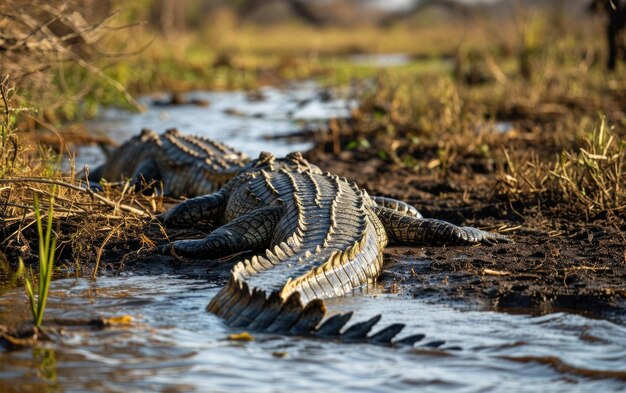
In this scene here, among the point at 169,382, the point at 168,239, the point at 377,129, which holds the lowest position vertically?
the point at 169,382

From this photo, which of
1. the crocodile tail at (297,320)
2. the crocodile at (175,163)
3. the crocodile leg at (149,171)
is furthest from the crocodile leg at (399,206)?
the crocodile leg at (149,171)

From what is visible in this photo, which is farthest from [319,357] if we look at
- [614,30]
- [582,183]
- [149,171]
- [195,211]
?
[614,30]

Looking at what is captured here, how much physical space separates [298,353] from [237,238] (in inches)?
70.2

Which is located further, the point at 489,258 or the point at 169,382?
the point at 489,258

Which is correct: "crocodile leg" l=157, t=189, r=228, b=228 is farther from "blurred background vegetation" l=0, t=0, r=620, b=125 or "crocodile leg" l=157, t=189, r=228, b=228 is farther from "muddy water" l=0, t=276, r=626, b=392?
"muddy water" l=0, t=276, r=626, b=392

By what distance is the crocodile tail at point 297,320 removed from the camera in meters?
4.07

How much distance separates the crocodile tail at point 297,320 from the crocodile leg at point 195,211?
2023 millimetres

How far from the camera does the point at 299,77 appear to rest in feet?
67.9

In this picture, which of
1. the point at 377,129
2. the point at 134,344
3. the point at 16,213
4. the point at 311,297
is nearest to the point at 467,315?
the point at 311,297

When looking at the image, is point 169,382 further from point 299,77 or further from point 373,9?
point 373,9

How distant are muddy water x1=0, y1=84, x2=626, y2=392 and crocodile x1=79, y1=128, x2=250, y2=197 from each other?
262 centimetres

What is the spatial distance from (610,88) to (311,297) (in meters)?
8.82

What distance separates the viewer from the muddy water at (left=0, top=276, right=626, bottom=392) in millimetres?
3648

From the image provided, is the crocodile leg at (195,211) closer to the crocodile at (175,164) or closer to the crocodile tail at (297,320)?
the crocodile at (175,164)
